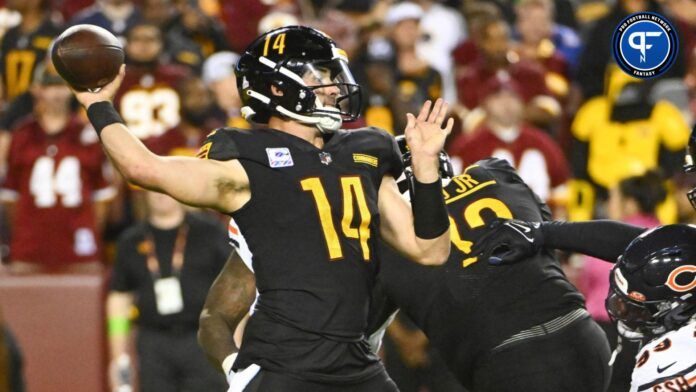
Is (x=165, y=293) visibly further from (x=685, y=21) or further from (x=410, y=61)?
(x=685, y=21)

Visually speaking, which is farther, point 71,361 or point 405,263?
point 71,361

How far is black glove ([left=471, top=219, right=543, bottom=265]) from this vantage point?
501cm

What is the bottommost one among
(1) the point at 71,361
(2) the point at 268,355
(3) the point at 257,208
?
(1) the point at 71,361

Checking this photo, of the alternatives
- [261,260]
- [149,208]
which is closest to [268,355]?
[261,260]

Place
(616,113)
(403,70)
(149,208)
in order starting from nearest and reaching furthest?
(149,208) < (616,113) < (403,70)

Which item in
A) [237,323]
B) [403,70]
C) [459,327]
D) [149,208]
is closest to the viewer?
[237,323]

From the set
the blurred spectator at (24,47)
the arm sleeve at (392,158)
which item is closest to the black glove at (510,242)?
the arm sleeve at (392,158)

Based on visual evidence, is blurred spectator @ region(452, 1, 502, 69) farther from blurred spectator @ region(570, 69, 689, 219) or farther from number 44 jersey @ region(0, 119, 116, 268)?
number 44 jersey @ region(0, 119, 116, 268)

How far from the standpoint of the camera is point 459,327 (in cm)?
538

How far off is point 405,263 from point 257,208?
3.81 feet

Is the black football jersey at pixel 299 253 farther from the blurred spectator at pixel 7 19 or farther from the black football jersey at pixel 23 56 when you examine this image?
the blurred spectator at pixel 7 19

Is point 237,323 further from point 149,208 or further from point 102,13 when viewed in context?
point 102,13

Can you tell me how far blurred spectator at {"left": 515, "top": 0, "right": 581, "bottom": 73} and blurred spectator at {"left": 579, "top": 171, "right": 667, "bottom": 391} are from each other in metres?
2.07

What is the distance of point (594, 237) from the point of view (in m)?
4.90
